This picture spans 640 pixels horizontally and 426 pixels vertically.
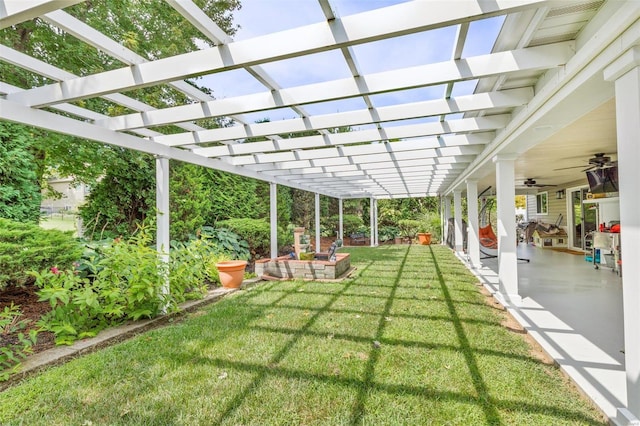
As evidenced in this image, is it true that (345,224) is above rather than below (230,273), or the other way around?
above

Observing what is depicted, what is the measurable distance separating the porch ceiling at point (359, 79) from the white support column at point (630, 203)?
48 centimetres

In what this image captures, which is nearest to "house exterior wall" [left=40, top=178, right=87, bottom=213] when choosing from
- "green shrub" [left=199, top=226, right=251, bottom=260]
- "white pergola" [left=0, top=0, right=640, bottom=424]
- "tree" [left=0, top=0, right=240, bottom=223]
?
"tree" [left=0, top=0, right=240, bottom=223]

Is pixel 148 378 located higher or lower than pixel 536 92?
lower

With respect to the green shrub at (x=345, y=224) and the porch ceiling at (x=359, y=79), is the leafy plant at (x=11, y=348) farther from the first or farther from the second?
the green shrub at (x=345, y=224)

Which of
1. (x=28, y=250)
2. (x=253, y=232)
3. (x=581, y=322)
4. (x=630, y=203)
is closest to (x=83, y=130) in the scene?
(x=28, y=250)

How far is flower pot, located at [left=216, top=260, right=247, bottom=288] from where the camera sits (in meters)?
6.13

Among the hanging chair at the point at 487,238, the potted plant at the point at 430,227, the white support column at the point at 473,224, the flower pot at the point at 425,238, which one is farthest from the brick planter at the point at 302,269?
the potted plant at the point at 430,227

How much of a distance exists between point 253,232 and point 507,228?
248 inches

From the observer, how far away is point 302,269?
7.31 meters

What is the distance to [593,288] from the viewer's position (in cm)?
556

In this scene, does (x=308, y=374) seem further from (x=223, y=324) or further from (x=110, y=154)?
(x=110, y=154)

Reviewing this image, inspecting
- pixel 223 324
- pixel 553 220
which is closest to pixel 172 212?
pixel 223 324

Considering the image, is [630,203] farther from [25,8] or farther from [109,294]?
[109,294]

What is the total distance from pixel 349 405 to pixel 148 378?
1.78 m
